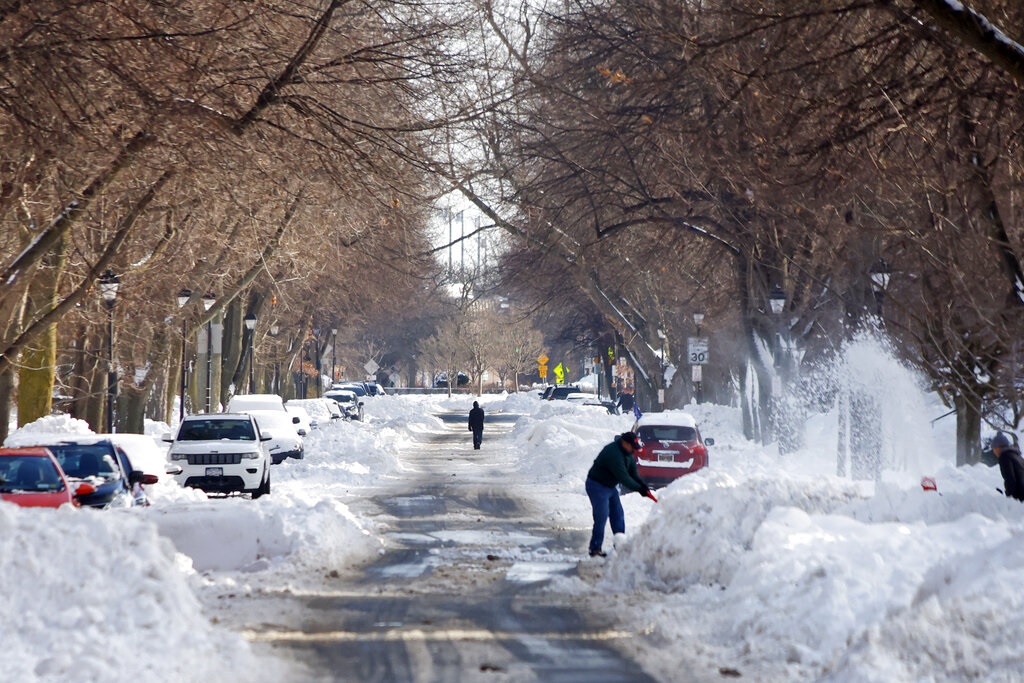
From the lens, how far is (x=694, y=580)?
1385 centimetres

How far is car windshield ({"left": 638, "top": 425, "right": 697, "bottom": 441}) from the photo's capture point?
96.4ft

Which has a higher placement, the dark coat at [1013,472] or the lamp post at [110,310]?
the lamp post at [110,310]

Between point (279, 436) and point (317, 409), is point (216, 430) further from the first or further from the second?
point (317, 409)

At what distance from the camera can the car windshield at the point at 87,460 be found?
18.8m

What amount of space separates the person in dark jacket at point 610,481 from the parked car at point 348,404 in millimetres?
53057

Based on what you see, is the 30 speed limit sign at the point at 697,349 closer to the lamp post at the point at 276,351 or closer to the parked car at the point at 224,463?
the parked car at the point at 224,463

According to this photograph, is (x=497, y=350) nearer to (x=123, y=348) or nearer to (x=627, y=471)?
(x=123, y=348)

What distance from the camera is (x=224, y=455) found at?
27109 mm

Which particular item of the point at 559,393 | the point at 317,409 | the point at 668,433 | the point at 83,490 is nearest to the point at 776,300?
the point at 668,433

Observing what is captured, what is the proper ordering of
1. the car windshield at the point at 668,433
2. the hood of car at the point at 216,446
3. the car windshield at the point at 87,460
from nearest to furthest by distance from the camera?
the car windshield at the point at 87,460
the hood of car at the point at 216,446
the car windshield at the point at 668,433

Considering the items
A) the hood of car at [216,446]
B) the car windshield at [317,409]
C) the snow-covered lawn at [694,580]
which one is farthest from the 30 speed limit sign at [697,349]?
the car windshield at [317,409]

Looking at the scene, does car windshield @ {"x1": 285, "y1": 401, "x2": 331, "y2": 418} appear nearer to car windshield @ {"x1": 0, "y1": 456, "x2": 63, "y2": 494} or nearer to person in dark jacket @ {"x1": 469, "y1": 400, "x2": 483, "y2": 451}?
person in dark jacket @ {"x1": 469, "y1": 400, "x2": 483, "y2": 451}

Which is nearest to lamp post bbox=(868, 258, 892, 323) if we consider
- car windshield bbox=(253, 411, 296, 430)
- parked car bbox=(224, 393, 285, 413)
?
car windshield bbox=(253, 411, 296, 430)

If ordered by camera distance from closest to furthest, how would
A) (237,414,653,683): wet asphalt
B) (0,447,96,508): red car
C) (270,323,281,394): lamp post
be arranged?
(237,414,653,683): wet asphalt, (0,447,96,508): red car, (270,323,281,394): lamp post
